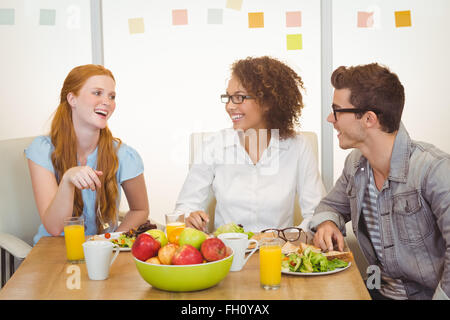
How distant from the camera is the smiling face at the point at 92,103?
2.25 metres

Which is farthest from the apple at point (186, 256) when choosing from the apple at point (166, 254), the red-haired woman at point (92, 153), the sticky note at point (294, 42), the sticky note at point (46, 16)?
the sticky note at point (46, 16)

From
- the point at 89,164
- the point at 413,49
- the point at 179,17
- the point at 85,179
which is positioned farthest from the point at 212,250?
the point at 413,49

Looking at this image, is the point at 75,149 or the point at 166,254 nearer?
the point at 166,254

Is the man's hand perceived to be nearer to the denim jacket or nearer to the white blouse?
the denim jacket

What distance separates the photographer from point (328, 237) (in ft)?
5.54

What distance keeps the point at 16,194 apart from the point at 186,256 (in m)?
1.34

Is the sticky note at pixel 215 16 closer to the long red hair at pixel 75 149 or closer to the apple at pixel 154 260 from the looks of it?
the long red hair at pixel 75 149

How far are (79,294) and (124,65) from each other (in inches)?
80.2

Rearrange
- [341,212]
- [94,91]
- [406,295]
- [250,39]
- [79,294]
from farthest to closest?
[250,39], [94,91], [341,212], [406,295], [79,294]

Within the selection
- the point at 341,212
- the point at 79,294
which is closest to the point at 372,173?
the point at 341,212

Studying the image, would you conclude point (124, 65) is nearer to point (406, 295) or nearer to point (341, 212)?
point (341, 212)

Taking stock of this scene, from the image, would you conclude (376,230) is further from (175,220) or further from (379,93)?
(175,220)

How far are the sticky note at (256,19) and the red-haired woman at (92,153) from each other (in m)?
1.10

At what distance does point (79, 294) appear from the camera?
4.33 ft
